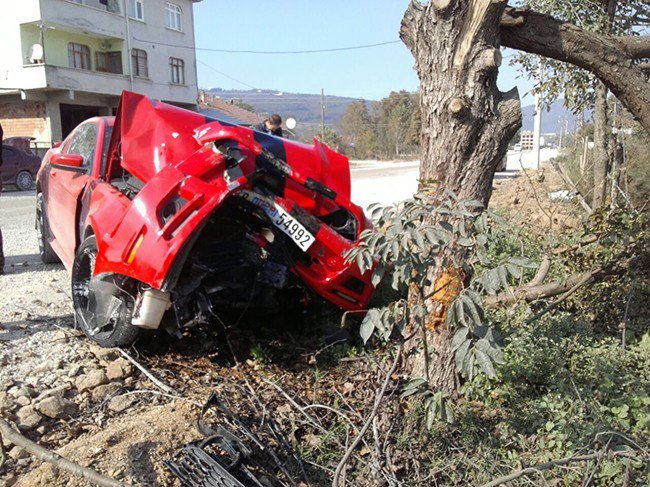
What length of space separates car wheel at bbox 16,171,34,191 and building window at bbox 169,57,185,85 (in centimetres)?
1993

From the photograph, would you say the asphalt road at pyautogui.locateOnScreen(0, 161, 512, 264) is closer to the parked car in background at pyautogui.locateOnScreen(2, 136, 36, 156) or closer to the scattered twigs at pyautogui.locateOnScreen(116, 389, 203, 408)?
the scattered twigs at pyautogui.locateOnScreen(116, 389, 203, 408)

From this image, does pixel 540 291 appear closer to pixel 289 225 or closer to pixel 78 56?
pixel 289 225

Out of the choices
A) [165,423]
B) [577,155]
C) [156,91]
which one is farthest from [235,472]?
[156,91]

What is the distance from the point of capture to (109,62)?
33.7 m

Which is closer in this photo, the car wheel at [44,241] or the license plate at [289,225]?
the license plate at [289,225]

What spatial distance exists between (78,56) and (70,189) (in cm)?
3056

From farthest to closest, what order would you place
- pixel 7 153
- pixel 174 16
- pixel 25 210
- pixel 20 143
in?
pixel 174 16, pixel 20 143, pixel 7 153, pixel 25 210

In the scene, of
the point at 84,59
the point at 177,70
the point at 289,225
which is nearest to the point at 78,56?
the point at 84,59

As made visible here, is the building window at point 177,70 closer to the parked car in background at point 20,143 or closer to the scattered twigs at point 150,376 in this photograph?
the parked car in background at point 20,143

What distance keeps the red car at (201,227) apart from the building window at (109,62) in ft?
103

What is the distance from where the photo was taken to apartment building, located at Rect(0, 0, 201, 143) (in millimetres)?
28500

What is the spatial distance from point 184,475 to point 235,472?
261mm

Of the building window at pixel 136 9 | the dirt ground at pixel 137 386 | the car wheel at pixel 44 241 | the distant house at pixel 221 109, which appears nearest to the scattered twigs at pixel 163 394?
the dirt ground at pixel 137 386

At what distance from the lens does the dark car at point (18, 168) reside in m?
17.6
